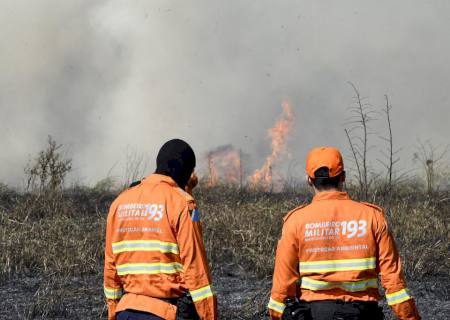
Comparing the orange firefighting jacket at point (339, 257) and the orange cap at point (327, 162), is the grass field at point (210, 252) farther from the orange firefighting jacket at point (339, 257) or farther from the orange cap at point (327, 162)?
the orange cap at point (327, 162)

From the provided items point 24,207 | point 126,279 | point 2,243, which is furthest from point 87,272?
point 126,279

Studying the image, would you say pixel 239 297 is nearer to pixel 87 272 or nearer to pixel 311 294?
pixel 87 272

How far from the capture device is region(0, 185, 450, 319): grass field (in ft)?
26.3

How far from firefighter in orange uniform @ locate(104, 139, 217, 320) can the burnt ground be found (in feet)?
10.9

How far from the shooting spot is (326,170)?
4363 millimetres

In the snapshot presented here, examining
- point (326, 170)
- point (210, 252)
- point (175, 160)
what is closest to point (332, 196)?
point (326, 170)

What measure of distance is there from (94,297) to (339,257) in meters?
4.47

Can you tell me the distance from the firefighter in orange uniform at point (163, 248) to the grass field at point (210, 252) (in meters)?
3.33

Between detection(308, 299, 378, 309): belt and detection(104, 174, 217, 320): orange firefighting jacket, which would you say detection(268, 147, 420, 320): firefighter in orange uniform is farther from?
detection(104, 174, 217, 320): orange firefighting jacket

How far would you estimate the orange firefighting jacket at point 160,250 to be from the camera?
13.6 ft

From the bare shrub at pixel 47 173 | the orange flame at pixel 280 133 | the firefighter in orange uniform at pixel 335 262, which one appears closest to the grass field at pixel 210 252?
the bare shrub at pixel 47 173

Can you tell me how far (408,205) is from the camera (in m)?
12.8

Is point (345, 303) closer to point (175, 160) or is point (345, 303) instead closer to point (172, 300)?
point (172, 300)

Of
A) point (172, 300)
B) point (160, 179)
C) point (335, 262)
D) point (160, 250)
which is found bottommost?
point (172, 300)
